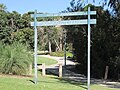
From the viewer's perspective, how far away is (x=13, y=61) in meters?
19.8

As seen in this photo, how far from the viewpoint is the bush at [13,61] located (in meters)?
19.5

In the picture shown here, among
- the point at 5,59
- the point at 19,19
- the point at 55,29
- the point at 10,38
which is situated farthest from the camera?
the point at 55,29

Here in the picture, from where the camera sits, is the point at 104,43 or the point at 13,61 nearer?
the point at 13,61

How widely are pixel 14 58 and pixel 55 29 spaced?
45.2 m

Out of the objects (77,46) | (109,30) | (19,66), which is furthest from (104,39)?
(19,66)

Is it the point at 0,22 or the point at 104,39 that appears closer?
the point at 104,39

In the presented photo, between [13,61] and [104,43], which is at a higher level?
[104,43]

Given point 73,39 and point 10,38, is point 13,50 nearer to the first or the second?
point 73,39

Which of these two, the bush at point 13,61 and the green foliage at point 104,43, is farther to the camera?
the green foliage at point 104,43

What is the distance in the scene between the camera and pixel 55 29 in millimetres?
64688

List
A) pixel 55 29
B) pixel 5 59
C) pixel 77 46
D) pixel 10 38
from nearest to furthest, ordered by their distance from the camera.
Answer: pixel 5 59 → pixel 77 46 → pixel 10 38 → pixel 55 29

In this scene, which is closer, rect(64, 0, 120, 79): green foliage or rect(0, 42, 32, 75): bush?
rect(0, 42, 32, 75): bush

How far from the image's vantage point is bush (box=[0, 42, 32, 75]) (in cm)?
1950

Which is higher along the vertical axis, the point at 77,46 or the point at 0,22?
the point at 0,22
